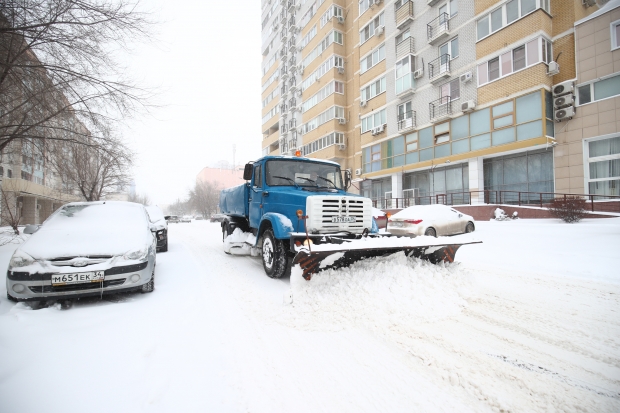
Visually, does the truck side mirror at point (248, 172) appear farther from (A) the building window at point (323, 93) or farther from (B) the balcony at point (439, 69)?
(A) the building window at point (323, 93)

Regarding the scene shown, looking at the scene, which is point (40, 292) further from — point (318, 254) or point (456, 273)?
point (456, 273)

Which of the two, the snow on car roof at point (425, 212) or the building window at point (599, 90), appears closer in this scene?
the snow on car roof at point (425, 212)

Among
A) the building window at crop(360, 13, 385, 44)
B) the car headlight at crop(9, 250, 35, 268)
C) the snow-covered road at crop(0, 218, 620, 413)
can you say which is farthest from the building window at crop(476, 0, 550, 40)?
the car headlight at crop(9, 250, 35, 268)

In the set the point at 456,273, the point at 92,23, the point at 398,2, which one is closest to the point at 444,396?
the point at 456,273

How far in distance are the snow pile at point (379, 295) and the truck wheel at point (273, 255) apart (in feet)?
4.23

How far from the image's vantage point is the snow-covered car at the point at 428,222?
35.0ft

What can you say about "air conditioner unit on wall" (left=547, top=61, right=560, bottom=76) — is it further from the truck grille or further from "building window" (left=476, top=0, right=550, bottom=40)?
the truck grille

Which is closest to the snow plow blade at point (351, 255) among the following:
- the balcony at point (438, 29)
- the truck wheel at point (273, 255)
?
the truck wheel at point (273, 255)

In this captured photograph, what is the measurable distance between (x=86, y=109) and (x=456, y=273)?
1015 cm

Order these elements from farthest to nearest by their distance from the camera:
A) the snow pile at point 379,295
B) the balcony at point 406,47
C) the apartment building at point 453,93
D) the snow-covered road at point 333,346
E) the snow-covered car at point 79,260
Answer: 1. the balcony at point 406,47
2. the apartment building at point 453,93
3. the snow-covered car at point 79,260
4. the snow pile at point 379,295
5. the snow-covered road at point 333,346

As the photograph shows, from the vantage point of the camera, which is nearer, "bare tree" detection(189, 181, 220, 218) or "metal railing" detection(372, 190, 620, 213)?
"metal railing" detection(372, 190, 620, 213)

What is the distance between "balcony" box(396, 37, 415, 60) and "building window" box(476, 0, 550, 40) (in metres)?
4.90

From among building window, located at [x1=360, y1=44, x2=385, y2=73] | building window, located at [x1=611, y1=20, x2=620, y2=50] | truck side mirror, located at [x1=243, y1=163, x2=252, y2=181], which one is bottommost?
truck side mirror, located at [x1=243, y1=163, x2=252, y2=181]

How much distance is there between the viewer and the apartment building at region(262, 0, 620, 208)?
14383mm
